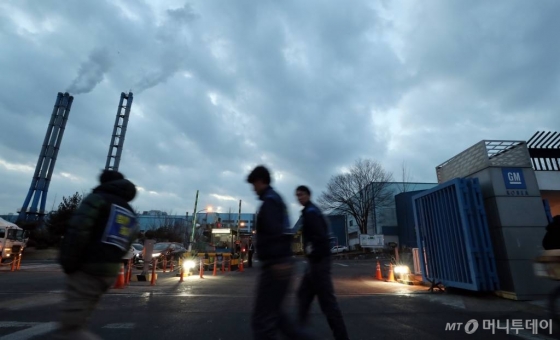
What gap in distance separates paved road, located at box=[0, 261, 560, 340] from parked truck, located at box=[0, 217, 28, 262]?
15.2 metres

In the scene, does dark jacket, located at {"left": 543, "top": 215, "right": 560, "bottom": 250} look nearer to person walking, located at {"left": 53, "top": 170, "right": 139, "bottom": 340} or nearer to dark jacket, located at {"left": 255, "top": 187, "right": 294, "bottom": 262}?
dark jacket, located at {"left": 255, "top": 187, "right": 294, "bottom": 262}

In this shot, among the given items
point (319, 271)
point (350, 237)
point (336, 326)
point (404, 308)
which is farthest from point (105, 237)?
point (350, 237)

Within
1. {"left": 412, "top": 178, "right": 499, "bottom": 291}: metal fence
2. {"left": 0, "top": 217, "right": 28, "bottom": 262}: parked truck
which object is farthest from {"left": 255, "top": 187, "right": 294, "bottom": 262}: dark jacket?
{"left": 0, "top": 217, "right": 28, "bottom": 262}: parked truck

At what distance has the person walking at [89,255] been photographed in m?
2.31

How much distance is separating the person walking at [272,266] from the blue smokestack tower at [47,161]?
161 ft

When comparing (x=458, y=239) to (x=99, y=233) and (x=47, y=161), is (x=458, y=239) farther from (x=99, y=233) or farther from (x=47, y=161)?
(x=47, y=161)

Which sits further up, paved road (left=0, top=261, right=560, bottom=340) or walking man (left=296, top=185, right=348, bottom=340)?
walking man (left=296, top=185, right=348, bottom=340)

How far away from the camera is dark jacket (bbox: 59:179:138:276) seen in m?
2.31

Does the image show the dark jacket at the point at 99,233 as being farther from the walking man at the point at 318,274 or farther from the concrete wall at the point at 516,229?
the concrete wall at the point at 516,229

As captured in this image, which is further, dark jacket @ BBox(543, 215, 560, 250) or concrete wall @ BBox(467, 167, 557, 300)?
concrete wall @ BBox(467, 167, 557, 300)

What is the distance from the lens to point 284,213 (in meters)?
2.83

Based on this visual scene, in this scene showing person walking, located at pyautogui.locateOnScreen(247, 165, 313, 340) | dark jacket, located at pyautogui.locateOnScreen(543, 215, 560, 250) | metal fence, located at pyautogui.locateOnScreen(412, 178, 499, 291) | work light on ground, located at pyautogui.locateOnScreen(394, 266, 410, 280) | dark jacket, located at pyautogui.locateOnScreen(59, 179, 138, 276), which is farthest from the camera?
work light on ground, located at pyautogui.locateOnScreen(394, 266, 410, 280)

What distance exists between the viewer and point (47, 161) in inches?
1683

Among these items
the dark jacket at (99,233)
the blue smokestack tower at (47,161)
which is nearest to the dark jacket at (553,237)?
the dark jacket at (99,233)
